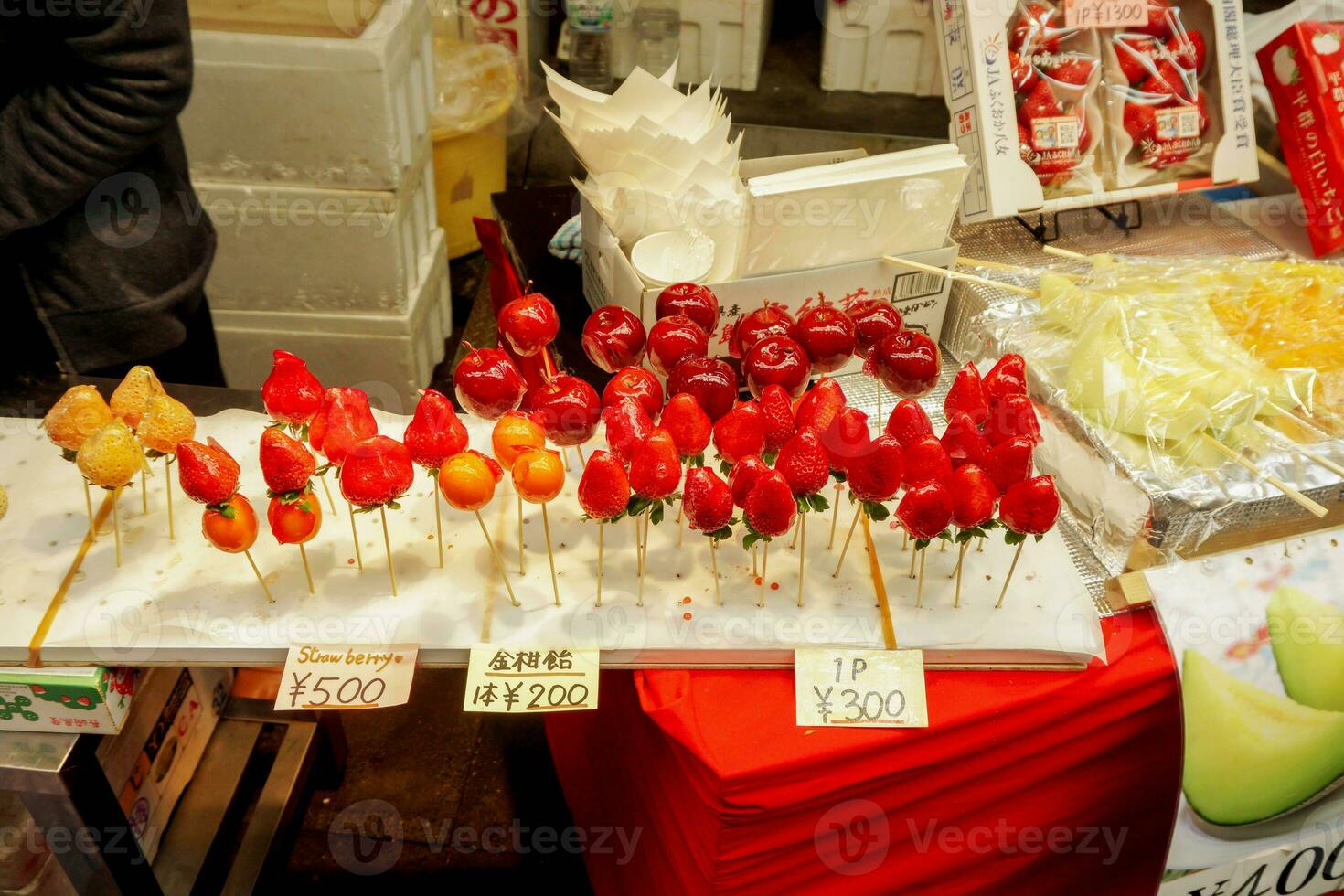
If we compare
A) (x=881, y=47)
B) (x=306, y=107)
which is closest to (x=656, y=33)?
(x=881, y=47)

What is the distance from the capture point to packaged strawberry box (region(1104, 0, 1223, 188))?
7.55 ft

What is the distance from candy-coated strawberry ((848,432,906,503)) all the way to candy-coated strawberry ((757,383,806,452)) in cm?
12

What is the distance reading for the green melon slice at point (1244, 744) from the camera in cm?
148

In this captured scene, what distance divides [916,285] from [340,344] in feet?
6.21

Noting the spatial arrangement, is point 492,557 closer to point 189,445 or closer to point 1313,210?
point 189,445

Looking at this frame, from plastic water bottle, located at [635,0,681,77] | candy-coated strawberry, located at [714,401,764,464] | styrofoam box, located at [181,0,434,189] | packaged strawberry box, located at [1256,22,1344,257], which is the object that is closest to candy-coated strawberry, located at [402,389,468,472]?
candy-coated strawberry, located at [714,401,764,464]

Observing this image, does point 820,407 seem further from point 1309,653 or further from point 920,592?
point 1309,653

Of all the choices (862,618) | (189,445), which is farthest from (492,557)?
(862,618)

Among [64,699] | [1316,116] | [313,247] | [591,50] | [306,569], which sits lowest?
[313,247]

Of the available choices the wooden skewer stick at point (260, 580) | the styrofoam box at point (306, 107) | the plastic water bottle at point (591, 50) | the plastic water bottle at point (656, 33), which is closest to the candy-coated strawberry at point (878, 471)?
the wooden skewer stick at point (260, 580)

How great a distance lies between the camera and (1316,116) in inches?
92.0

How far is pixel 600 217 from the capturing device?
2.04 m

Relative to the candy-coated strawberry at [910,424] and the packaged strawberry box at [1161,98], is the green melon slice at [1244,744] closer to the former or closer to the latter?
the candy-coated strawberry at [910,424]

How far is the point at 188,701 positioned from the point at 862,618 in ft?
4.37
